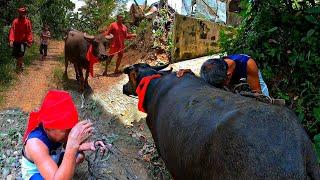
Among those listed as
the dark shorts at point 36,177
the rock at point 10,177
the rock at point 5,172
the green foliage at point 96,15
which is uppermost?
the green foliage at point 96,15

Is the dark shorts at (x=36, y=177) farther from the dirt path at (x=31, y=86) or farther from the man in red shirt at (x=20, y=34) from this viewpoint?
the man in red shirt at (x=20, y=34)

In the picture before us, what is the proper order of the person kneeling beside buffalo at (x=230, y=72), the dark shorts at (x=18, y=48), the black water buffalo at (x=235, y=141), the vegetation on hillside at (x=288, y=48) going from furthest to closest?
the dark shorts at (x=18, y=48) → the vegetation on hillside at (x=288, y=48) → the person kneeling beside buffalo at (x=230, y=72) → the black water buffalo at (x=235, y=141)

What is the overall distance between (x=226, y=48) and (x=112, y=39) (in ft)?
12.2

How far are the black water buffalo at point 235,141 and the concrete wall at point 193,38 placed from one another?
6.70 m

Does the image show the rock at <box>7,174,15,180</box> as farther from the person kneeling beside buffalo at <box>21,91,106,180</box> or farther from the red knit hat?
the red knit hat

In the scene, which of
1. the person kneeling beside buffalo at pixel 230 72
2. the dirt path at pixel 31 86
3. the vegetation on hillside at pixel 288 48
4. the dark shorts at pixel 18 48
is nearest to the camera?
the person kneeling beside buffalo at pixel 230 72

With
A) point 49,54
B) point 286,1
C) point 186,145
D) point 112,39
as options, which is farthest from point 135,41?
point 186,145

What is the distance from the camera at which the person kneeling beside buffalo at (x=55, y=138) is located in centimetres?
262

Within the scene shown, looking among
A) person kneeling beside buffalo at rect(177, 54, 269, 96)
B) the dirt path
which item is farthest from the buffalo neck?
the dirt path

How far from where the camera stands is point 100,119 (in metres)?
7.58

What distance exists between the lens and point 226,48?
25.6 ft

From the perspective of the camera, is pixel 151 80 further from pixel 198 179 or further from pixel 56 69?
pixel 56 69

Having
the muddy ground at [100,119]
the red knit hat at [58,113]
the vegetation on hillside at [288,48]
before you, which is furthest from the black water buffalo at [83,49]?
the red knit hat at [58,113]

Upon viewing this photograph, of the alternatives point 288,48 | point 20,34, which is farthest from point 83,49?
point 288,48
